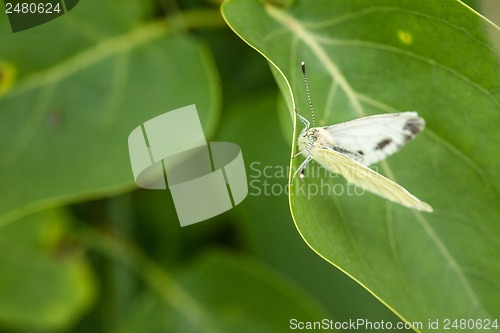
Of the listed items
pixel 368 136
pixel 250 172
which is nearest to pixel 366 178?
pixel 368 136

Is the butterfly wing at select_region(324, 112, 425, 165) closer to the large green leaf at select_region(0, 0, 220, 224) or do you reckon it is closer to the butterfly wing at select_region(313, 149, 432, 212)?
the butterfly wing at select_region(313, 149, 432, 212)

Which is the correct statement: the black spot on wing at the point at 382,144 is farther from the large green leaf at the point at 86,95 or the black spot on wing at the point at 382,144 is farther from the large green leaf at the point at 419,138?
the large green leaf at the point at 86,95

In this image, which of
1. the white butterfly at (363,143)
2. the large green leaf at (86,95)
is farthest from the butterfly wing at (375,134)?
the large green leaf at (86,95)

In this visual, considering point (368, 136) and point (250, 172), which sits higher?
point (368, 136)

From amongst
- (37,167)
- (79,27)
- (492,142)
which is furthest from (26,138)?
(492,142)

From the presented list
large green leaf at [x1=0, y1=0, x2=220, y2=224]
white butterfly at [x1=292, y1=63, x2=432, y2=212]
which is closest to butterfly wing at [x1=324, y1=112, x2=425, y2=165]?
white butterfly at [x1=292, y1=63, x2=432, y2=212]

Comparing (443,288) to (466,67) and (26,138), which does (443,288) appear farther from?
(26,138)

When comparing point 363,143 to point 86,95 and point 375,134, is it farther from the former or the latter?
point 86,95
